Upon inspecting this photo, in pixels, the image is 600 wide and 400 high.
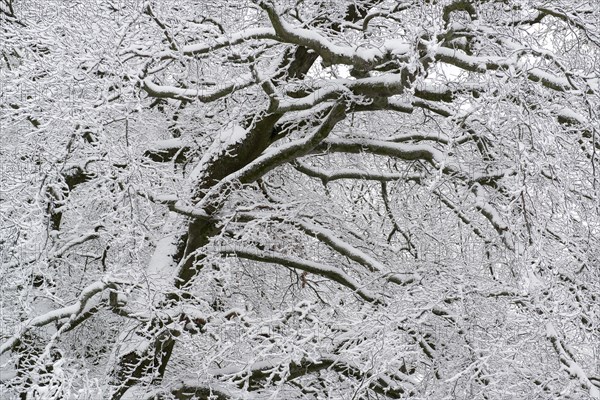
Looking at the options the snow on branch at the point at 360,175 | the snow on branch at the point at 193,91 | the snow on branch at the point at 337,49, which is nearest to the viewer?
the snow on branch at the point at 337,49

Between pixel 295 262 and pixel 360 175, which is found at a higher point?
pixel 360 175

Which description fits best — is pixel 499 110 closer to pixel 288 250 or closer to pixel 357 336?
pixel 357 336

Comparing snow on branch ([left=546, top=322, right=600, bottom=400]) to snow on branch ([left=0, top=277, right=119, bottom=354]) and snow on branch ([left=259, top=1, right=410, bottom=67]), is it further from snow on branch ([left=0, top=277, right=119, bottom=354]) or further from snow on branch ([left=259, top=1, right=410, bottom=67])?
snow on branch ([left=0, top=277, right=119, bottom=354])

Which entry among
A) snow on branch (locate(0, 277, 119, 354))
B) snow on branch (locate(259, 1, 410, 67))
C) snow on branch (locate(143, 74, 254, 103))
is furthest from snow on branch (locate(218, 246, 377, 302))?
snow on branch (locate(259, 1, 410, 67))

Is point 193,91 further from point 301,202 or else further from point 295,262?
point 301,202

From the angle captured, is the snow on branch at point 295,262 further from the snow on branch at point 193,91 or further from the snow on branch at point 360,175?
the snow on branch at point 193,91

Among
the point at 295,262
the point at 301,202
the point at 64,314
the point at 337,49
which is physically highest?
the point at 337,49

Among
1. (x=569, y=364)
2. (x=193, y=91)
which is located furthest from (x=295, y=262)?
(x=569, y=364)

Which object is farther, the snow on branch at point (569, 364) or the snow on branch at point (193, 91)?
the snow on branch at point (193, 91)

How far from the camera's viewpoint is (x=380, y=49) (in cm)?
579

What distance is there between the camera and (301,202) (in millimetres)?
7969

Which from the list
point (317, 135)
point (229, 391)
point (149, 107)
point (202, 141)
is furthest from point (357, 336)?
point (149, 107)

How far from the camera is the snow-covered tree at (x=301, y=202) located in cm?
541

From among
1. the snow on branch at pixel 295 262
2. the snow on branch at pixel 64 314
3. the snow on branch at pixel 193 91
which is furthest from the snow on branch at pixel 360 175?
the snow on branch at pixel 64 314
